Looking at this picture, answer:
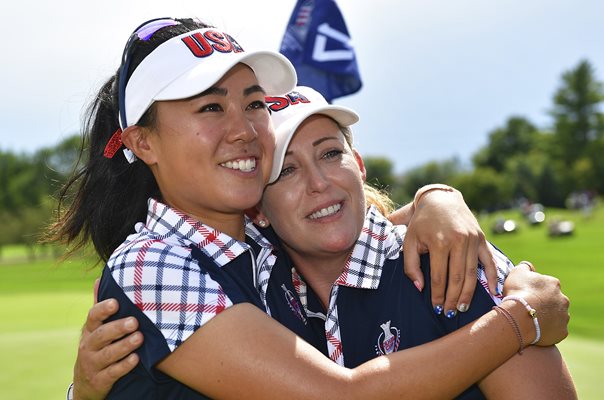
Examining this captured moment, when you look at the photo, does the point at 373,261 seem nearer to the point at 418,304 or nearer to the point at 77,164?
the point at 418,304

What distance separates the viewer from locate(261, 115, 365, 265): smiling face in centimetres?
294

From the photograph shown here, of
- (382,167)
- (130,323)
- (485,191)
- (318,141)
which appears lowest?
(382,167)

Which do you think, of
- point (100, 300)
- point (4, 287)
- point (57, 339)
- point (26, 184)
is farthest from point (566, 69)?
point (100, 300)

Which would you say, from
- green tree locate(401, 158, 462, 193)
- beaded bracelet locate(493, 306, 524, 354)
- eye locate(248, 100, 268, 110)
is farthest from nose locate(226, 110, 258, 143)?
green tree locate(401, 158, 462, 193)

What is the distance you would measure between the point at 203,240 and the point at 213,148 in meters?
0.33

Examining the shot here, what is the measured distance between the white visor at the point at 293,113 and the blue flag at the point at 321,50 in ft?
8.85

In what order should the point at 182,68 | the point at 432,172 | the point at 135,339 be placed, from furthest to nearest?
the point at 432,172, the point at 182,68, the point at 135,339

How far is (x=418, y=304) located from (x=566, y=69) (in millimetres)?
84667

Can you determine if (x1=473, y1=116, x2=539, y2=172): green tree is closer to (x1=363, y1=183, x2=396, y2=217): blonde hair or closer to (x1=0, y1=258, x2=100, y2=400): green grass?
(x1=0, y1=258, x2=100, y2=400): green grass

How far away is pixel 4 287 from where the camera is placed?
24.5 m

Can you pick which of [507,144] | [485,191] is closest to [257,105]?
[485,191]

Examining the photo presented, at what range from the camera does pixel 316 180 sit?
294 centimetres

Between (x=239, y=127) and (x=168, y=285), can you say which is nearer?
(x=168, y=285)

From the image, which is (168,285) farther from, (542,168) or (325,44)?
(542,168)
